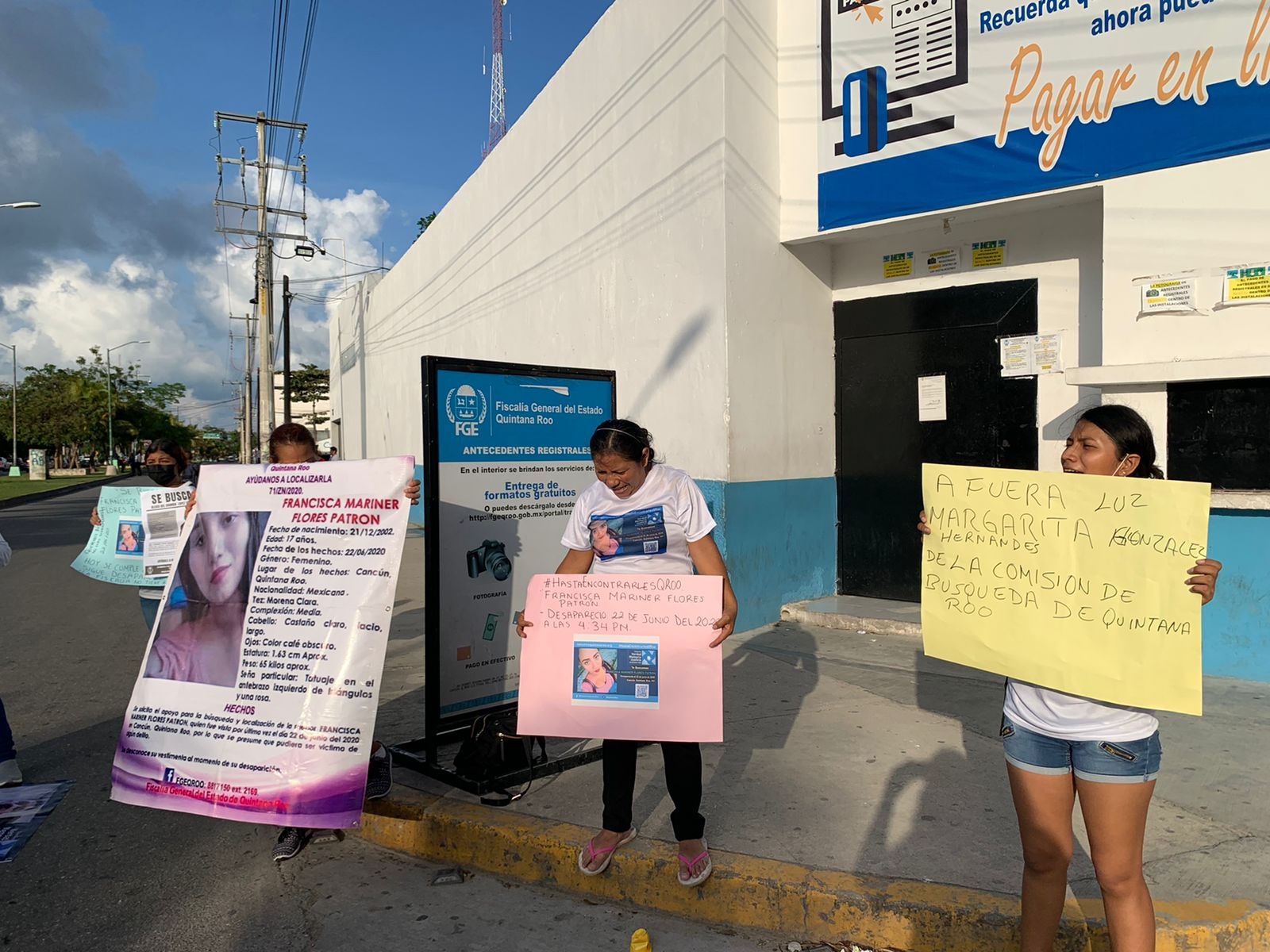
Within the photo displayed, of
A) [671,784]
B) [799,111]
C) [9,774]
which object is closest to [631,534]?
[671,784]

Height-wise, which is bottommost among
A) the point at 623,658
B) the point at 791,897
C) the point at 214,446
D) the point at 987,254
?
the point at 791,897

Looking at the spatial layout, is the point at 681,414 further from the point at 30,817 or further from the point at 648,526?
the point at 30,817

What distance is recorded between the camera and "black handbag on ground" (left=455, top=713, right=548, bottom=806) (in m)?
4.16

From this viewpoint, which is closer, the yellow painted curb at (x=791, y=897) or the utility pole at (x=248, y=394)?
the yellow painted curb at (x=791, y=897)

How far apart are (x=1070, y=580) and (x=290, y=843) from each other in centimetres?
331

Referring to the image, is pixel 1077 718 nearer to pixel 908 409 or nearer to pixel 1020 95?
pixel 1020 95

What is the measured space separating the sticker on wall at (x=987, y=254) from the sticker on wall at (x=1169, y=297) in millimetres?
1566

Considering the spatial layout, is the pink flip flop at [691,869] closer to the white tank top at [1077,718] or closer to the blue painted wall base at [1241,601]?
the white tank top at [1077,718]

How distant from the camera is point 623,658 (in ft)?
10.8

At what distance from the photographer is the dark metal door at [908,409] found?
710cm

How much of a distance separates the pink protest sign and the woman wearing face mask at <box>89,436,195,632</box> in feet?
8.78

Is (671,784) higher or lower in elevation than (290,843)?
higher

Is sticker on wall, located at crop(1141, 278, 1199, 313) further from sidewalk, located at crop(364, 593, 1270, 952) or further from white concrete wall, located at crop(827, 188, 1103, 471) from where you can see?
sidewalk, located at crop(364, 593, 1270, 952)

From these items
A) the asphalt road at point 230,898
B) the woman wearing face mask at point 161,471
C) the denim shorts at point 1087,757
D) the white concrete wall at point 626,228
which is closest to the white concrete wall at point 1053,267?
the white concrete wall at point 626,228
